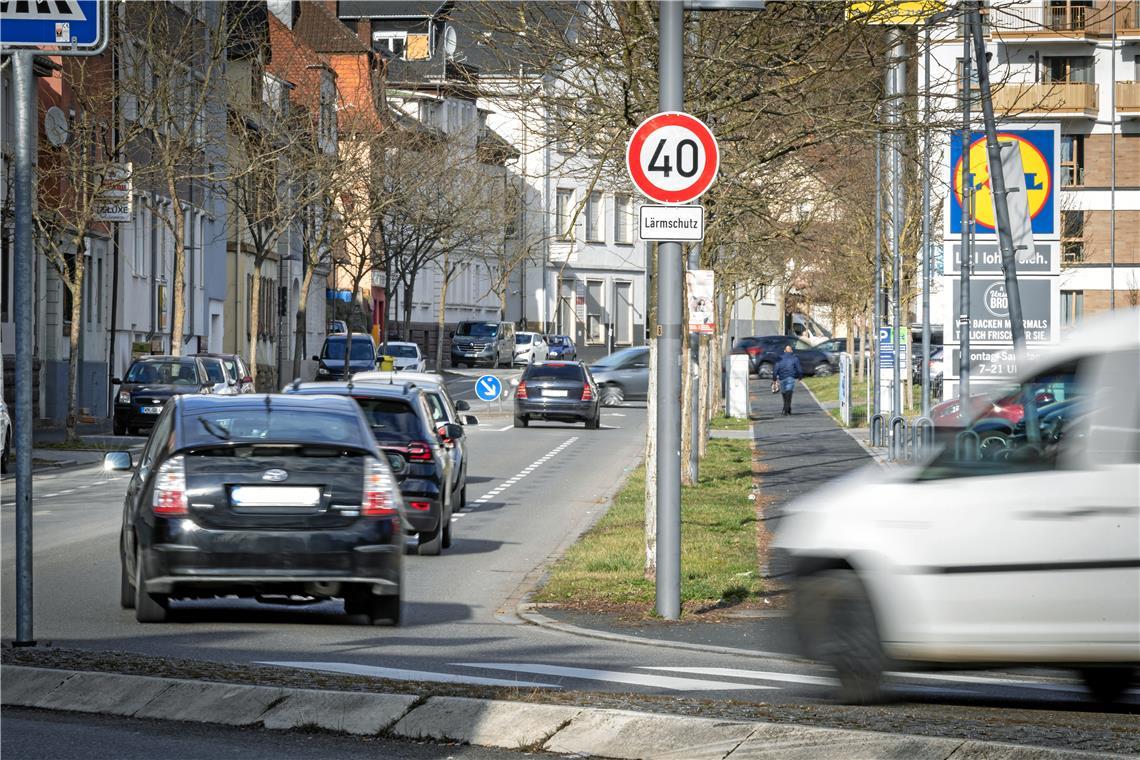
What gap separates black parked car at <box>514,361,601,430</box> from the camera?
46812 mm

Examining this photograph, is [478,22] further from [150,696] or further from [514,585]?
[150,696]

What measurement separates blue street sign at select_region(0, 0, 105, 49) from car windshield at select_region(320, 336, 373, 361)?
55468 mm

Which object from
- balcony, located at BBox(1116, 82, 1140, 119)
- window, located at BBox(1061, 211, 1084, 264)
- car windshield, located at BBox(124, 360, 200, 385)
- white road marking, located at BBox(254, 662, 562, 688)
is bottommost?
white road marking, located at BBox(254, 662, 562, 688)

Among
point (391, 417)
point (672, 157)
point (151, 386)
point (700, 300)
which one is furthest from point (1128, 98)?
point (672, 157)

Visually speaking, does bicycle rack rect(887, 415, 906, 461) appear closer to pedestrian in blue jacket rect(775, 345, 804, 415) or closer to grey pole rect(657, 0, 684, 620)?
pedestrian in blue jacket rect(775, 345, 804, 415)

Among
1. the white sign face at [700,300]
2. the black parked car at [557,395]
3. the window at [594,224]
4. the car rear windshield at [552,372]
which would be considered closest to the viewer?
the white sign face at [700,300]

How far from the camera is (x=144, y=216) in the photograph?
55.0 metres

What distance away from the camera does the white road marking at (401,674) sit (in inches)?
367

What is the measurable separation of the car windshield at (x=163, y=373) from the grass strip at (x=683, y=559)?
48.7 feet

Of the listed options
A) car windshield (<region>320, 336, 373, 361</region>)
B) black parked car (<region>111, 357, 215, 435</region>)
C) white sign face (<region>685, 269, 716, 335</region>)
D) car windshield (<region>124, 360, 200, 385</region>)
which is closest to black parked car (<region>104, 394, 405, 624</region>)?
white sign face (<region>685, 269, 716, 335</region>)

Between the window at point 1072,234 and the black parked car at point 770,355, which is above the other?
the window at point 1072,234

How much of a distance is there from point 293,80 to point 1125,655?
6742 centimetres

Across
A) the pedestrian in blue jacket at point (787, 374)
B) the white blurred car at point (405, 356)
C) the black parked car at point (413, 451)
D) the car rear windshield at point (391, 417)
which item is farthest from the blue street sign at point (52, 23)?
the white blurred car at point (405, 356)

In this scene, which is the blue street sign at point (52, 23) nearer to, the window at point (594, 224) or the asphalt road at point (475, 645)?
the asphalt road at point (475, 645)
